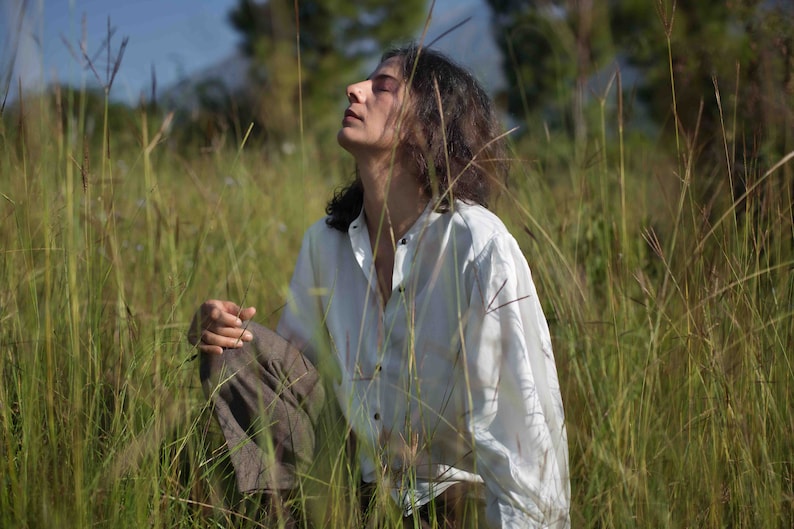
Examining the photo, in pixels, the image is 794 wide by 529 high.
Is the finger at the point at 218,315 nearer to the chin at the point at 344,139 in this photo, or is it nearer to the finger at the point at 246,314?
the finger at the point at 246,314

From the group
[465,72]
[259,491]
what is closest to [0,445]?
[259,491]

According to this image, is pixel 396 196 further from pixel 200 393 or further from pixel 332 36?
pixel 332 36

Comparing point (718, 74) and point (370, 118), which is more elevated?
point (718, 74)

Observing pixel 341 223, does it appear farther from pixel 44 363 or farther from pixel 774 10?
pixel 774 10

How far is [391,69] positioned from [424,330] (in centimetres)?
68

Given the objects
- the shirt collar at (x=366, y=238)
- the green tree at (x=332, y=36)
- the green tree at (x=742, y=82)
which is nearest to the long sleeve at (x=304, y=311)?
the shirt collar at (x=366, y=238)

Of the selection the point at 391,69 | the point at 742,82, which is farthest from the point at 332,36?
the point at 391,69

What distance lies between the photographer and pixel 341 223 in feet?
6.75

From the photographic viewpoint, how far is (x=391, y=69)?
76.0 inches

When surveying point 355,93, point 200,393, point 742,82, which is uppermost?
point 742,82

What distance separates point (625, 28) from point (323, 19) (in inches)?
259

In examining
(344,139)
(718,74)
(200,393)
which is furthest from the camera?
(718,74)

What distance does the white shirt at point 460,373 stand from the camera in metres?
1.44

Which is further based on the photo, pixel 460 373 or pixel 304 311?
pixel 304 311
